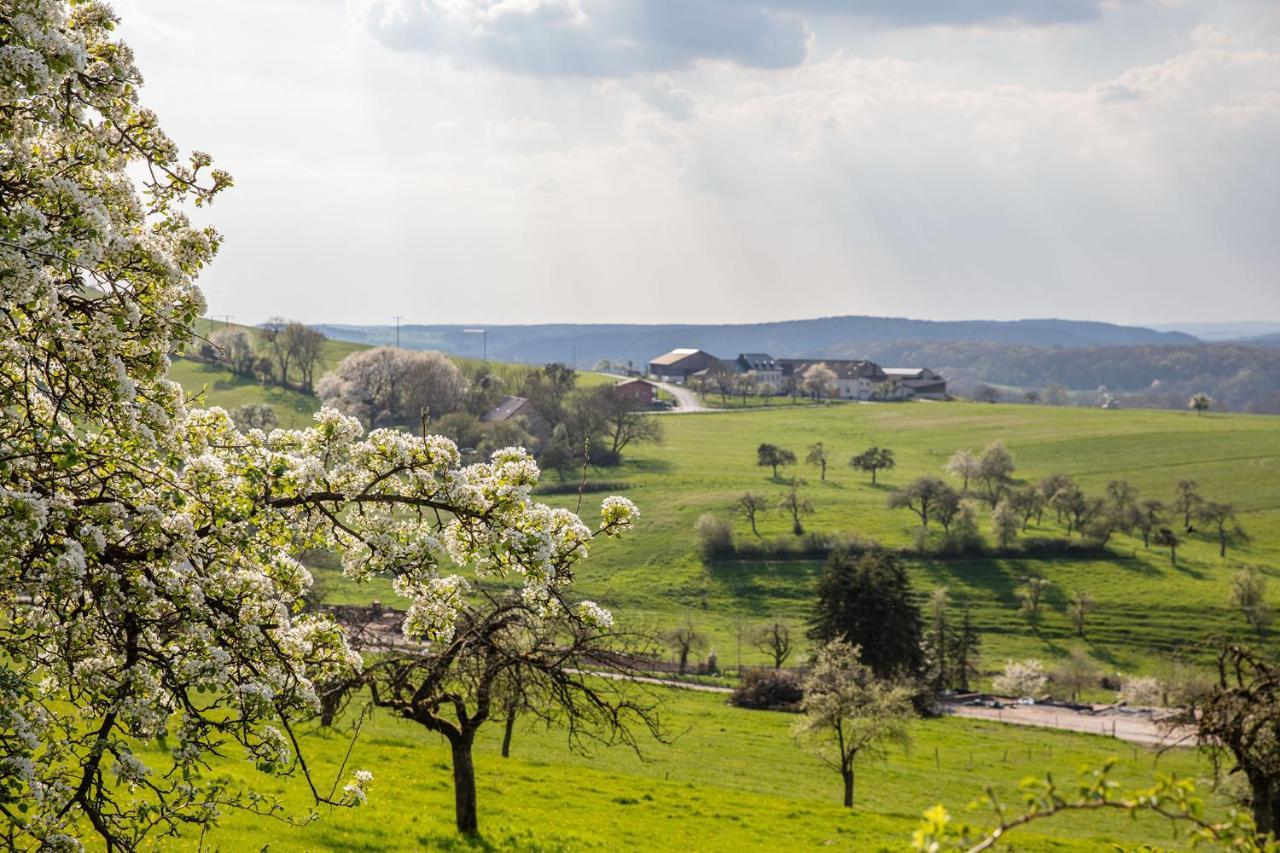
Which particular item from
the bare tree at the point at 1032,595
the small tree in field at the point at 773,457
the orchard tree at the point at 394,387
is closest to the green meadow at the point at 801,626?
the bare tree at the point at 1032,595

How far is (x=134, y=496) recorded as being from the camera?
947 centimetres

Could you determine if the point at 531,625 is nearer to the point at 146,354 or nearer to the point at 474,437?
the point at 146,354

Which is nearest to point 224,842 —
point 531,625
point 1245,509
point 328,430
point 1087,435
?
point 531,625

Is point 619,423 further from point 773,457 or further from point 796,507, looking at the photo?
point 796,507

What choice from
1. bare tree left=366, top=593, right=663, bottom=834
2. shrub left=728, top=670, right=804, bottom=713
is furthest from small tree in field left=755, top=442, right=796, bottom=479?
bare tree left=366, top=593, right=663, bottom=834

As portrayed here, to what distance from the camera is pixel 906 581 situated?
8512cm

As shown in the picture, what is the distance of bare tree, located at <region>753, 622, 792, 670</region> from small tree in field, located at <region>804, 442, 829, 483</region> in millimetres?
57216

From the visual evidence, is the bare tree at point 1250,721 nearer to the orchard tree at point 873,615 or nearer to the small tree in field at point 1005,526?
the orchard tree at point 873,615

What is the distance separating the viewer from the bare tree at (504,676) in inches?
595

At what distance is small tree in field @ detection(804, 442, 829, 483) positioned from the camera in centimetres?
14679

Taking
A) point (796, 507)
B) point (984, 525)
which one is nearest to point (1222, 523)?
point (984, 525)

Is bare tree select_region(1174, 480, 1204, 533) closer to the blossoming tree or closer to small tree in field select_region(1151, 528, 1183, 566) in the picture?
small tree in field select_region(1151, 528, 1183, 566)

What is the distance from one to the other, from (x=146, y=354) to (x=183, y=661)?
2800 mm

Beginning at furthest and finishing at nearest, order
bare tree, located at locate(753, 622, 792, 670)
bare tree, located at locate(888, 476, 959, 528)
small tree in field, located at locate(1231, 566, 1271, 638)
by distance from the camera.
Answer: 1. bare tree, located at locate(888, 476, 959, 528)
2. small tree in field, located at locate(1231, 566, 1271, 638)
3. bare tree, located at locate(753, 622, 792, 670)
